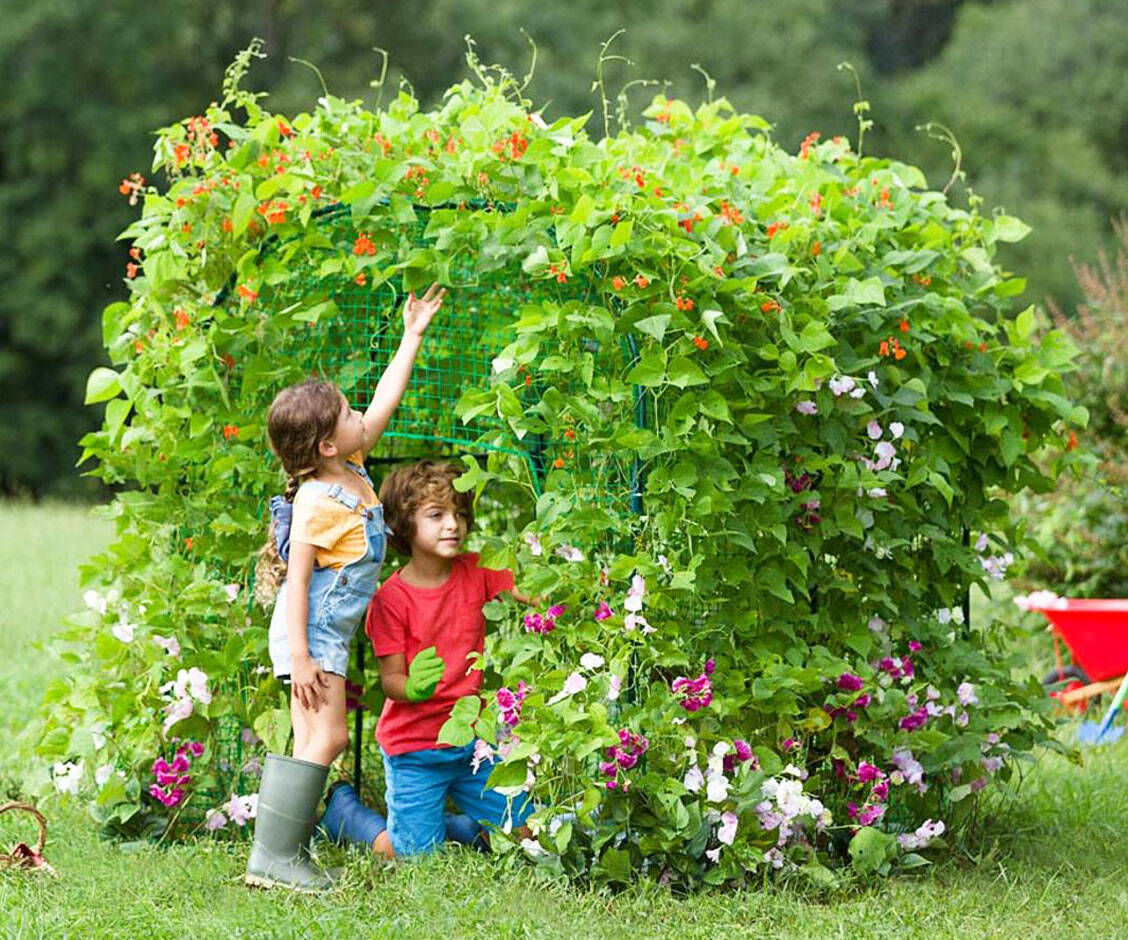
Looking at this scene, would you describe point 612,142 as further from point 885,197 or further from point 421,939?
point 421,939

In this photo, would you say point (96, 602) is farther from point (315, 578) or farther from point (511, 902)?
point (511, 902)

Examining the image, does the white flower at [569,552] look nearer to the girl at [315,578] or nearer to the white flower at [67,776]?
the girl at [315,578]

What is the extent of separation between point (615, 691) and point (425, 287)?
1.16 metres

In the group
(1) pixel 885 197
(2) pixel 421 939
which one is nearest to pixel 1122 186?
(1) pixel 885 197

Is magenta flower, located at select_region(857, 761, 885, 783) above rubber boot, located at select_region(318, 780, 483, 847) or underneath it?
above

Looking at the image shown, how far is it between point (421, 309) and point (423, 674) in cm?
98

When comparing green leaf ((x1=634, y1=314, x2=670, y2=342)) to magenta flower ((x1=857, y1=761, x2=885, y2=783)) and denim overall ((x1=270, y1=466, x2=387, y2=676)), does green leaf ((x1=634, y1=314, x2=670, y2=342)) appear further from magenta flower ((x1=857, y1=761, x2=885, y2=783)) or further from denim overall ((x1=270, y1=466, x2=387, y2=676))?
magenta flower ((x1=857, y1=761, x2=885, y2=783))

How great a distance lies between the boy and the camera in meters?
4.43

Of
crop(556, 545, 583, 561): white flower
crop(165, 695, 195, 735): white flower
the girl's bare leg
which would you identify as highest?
crop(556, 545, 583, 561): white flower

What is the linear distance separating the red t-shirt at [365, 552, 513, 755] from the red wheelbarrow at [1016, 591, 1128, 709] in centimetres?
258

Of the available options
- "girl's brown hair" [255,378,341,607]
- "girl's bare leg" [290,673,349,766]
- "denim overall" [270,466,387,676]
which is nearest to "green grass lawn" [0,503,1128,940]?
"girl's bare leg" [290,673,349,766]

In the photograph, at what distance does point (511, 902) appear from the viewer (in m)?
3.95

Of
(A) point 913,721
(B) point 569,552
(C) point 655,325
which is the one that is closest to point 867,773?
(A) point 913,721

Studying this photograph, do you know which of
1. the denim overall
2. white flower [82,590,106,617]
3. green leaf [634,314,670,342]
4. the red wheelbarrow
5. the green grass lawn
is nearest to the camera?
the green grass lawn
